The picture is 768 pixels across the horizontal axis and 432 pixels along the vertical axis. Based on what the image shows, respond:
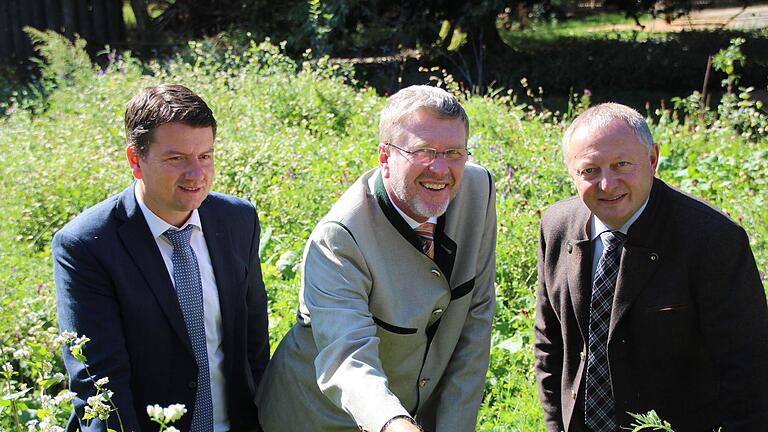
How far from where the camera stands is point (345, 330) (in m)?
2.56

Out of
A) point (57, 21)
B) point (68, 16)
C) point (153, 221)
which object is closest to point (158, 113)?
point (153, 221)

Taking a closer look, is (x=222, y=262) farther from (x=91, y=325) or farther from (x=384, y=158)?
(x=384, y=158)

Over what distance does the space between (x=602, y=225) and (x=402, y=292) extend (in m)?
0.75

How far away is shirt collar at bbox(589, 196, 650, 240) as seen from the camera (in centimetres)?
284

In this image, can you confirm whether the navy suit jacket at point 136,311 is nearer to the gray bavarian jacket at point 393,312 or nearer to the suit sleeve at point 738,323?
the gray bavarian jacket at point 393,312

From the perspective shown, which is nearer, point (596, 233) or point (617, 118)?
point (617, 118)

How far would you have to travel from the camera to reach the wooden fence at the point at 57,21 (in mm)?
16250

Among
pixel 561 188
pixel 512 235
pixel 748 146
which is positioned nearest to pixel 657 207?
pixel 512 235

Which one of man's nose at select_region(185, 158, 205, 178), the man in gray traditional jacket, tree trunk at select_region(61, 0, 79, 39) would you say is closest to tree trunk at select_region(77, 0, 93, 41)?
tree trunk at select_region(61, 0, 79, 39)

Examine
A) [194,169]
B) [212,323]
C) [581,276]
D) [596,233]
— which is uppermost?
[194,169]

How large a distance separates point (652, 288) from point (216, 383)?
1.55 meters

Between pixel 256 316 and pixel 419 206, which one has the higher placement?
pixel 419 206

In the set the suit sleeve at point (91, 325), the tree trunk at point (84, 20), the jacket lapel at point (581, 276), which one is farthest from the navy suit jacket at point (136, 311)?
the tree trunk at point (84, 20)

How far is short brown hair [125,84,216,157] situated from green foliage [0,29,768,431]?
2.49 ft
